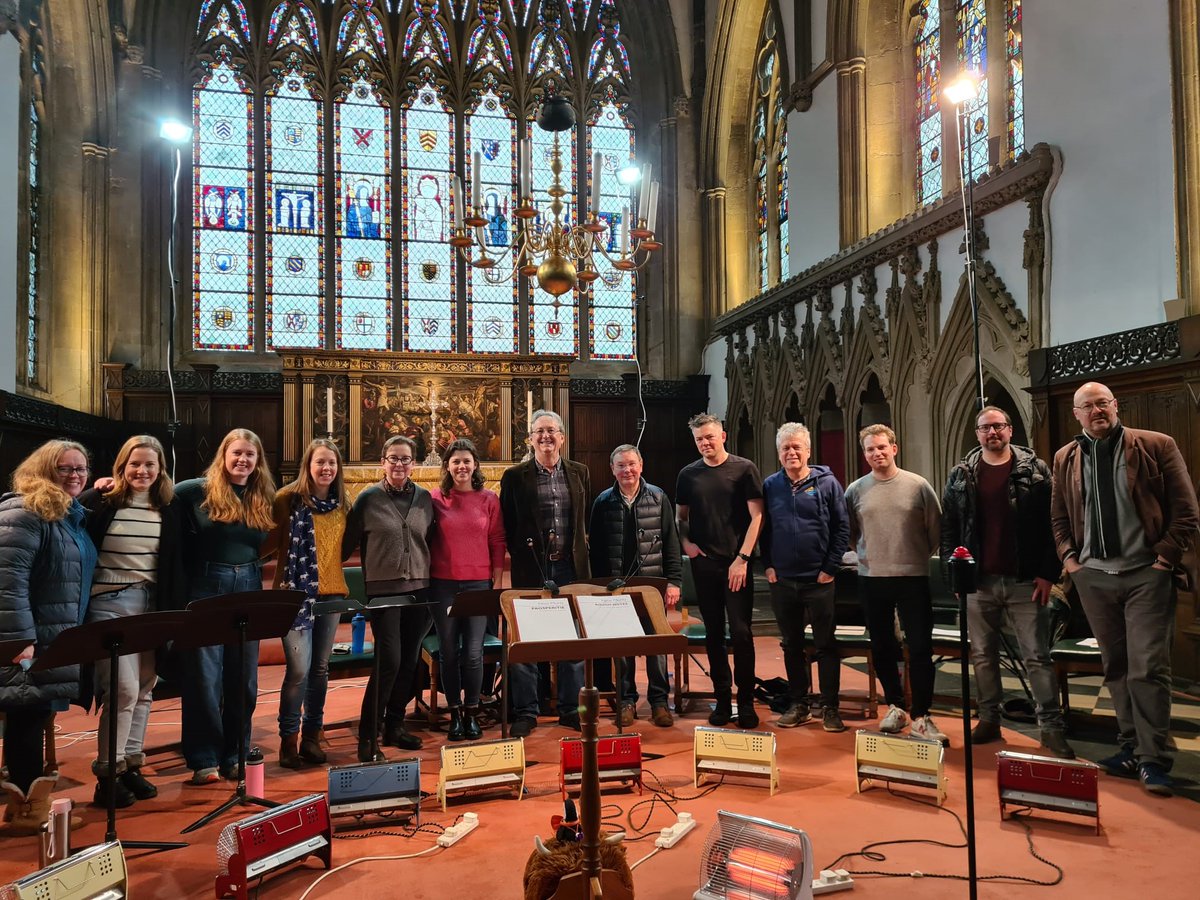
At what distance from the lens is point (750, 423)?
1144 cm

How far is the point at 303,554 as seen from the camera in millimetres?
3654

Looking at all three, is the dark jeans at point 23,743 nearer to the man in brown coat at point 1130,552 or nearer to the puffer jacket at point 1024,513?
the puffer jacket at point 1024,513

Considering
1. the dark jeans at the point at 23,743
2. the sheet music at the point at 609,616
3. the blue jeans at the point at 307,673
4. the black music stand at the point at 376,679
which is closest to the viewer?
the sheet music at the point at 609,616

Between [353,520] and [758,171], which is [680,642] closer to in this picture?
[353,520]

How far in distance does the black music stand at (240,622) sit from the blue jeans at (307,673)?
1.37 feet

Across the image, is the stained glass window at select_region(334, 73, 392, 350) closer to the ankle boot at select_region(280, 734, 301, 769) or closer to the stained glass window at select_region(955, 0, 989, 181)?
the stained glass window at select_region(955, 0, 989, 181)

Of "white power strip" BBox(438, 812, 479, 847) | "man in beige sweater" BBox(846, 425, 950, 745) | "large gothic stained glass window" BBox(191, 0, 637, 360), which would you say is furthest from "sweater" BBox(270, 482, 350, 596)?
"large gothic stained glass window" BBox(191, 0, 637, 360)

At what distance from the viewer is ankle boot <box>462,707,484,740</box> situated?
396 cm

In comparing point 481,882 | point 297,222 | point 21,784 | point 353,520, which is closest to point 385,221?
point 297,222

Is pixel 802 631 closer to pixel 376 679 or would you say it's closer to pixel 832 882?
pixel 832 882

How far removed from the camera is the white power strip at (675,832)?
8.95ft

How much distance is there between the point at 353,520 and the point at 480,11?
1202 centimetres

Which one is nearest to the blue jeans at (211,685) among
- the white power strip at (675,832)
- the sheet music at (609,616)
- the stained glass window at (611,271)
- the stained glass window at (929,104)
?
the sheet music at (609,616)

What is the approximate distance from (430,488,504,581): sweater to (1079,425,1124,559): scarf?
259 cm
